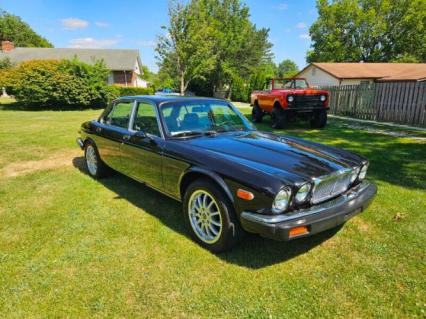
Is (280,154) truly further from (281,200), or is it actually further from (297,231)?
(297,231)

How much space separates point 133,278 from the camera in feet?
8.95

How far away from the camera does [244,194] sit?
104 inches

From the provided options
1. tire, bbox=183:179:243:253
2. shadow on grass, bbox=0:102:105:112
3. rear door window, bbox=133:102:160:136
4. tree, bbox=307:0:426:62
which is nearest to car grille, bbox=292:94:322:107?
rear door window, bbox=133:102:160:136

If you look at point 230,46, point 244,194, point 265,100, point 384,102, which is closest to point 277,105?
point 265,100

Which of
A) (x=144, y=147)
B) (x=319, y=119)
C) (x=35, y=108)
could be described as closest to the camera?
(x=144, y=147)

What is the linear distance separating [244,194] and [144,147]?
5.69ft

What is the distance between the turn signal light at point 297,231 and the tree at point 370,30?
44.0 metres

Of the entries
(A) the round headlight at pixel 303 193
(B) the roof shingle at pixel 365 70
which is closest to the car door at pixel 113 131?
(A) the round headlight at pixel 303 193

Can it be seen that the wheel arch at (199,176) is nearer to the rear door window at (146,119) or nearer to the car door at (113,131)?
the rear door window at (146,119)

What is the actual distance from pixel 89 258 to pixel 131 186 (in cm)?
214

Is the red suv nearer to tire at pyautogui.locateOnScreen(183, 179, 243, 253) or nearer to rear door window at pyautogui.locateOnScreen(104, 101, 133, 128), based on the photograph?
rear door window at pyautogui.locateOnScreen(104, 101, 133, 128)

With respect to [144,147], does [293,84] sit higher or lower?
higher

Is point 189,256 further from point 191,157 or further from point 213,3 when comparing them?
point 213,3

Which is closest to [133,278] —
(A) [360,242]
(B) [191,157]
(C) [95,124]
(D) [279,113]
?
(B) [191,157]
